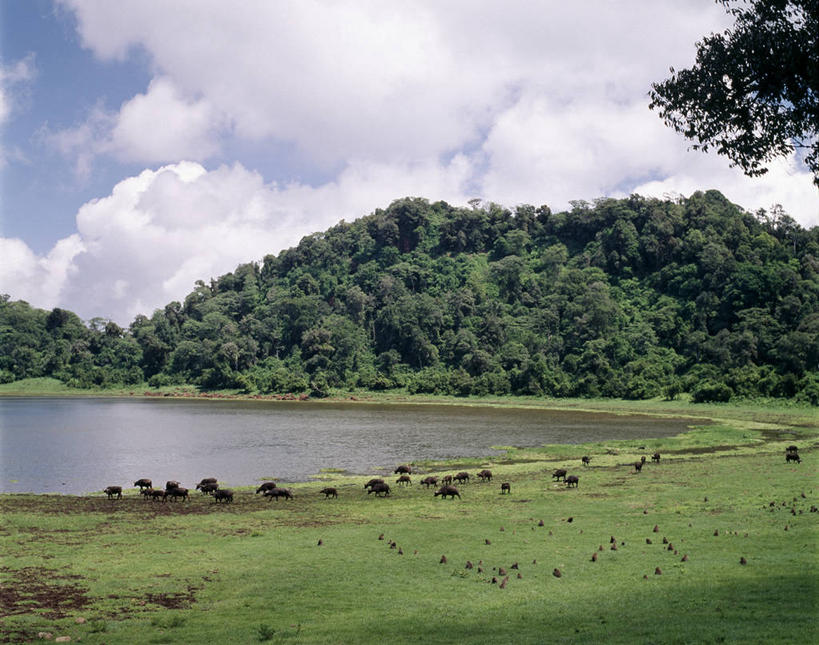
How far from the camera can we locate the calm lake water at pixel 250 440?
4278 cm

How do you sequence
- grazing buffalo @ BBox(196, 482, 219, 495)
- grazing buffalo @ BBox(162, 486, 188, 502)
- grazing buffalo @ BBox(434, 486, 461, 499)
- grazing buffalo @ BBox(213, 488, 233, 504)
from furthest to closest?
1. grazing buffalo @ BBox(196, 482, 219, 495)
2. grazing buffalo @ BBox(162, 486, 188, 502)
3. grazing buffalo @ BBox(213, 488, 233, 504)
4. grazing buffalo @ BBox(434, 486, 461, 499)

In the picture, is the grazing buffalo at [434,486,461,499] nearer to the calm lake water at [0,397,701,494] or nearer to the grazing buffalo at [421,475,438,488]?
the grazing buffalo at [421,475,438,488]

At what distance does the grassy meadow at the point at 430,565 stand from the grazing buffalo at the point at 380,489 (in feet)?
2.07

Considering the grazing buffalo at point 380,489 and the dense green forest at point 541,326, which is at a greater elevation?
the dense green forest at point 541,326

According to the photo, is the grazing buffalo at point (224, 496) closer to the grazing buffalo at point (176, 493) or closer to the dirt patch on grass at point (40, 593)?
the grazing buffalo at point (176, 493)

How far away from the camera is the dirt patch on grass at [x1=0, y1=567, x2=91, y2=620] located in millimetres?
14320

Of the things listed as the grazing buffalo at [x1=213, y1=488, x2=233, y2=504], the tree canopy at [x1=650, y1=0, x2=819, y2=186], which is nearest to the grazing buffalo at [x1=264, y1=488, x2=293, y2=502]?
the grazing buffalo at [x1=213, y1=488, x2=233, y2=504]

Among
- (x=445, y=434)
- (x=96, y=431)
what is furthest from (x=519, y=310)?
(x=96, y=431)

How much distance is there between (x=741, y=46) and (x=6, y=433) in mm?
74238

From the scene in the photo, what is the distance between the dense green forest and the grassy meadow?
73.8 meters

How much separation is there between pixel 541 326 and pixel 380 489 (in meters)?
126

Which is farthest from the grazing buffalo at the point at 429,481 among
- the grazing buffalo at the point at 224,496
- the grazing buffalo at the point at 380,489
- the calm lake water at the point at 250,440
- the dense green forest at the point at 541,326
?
the dense green forest at the point at 541,326

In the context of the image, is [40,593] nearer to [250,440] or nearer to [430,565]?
[430,565]

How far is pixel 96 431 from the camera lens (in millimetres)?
70875
